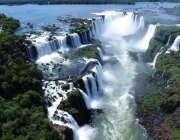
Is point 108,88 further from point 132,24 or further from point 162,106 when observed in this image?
point 132,24

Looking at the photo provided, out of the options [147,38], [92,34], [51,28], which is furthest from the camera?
[147,38]

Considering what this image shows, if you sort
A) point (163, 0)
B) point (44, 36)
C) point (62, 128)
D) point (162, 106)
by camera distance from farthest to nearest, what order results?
point (163, 0) < point (44, 36) < point (162, 106) < point (62, 128)

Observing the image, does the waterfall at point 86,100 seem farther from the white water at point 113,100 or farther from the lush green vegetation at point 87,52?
the lush green vegetation at point 87,52

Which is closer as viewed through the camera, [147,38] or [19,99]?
[19,99]

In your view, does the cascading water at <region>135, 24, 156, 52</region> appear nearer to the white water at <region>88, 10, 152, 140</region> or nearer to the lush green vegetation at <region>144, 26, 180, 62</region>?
the white water at <region>88, 10, 152, 140</region>

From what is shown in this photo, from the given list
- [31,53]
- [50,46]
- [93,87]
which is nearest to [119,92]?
[93,87]

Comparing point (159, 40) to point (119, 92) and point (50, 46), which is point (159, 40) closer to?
point (119, 92)

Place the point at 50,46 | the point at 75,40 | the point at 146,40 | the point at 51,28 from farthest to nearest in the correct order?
the point at 146,40 → the point at 51,28 → the point at 75,40 → the point at 50,46

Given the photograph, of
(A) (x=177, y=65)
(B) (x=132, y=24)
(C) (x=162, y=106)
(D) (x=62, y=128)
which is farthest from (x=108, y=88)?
(B) (x=132, y=24)
